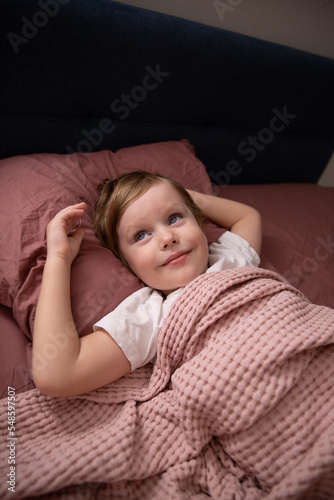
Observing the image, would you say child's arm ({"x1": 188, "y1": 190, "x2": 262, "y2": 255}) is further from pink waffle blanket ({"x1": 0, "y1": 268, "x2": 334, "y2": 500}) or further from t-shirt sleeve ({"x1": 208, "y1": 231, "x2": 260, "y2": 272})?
pink waffle blanket ({"x1": 0, "y1": 268, "x2": 334, "y2": 500})

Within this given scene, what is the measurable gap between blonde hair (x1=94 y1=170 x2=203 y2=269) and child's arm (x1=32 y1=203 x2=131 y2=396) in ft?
0.58

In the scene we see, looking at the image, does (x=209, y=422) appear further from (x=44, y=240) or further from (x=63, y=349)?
(x=44, y=240)

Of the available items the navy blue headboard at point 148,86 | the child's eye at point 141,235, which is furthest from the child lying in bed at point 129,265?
the navy blue headboard at point 148,86

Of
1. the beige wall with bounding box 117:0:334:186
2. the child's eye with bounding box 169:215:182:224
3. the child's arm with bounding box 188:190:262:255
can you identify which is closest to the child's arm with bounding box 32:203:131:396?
the child's eye with bounding box 169:215:182:224

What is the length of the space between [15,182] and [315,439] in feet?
3.03

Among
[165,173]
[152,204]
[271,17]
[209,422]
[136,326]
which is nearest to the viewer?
[209,422]

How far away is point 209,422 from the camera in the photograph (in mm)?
614

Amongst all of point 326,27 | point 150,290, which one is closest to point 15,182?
point 150,290

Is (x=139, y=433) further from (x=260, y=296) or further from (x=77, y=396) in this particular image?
(x=260, y=296)

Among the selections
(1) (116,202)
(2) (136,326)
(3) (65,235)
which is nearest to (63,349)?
(2) (136,326)

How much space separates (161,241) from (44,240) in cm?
30

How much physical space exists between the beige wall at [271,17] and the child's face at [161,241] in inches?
32.8

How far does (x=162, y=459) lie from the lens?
607 millimetres

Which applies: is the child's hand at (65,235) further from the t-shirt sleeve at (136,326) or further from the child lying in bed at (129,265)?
the t-shirt sleeve at (136,326)
